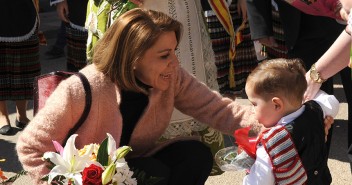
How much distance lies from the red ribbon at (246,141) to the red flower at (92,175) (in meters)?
0.65

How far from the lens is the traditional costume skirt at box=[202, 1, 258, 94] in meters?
4.92

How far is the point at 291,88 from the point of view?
2.76m

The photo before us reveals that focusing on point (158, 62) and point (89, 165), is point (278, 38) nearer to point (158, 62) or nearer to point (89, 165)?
point (158, 62)

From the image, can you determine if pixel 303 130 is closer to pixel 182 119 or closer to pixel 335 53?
pixel 335 53

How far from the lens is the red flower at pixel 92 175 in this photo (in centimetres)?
247

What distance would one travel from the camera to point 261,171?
8.94ft

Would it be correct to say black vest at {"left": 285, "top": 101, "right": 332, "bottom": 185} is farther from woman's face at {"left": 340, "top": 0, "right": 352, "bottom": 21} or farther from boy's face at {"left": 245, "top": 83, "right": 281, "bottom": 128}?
woman's face at {"left": 340, "top": 0, "right": 352, "bottom": 21}

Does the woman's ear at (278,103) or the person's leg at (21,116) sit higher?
the woman's ear at (278,103)

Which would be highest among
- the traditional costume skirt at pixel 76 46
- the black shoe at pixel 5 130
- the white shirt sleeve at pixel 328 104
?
the white shirt sleeve at pixel 328 104

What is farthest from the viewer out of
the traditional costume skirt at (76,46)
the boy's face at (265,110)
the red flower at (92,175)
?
the traditional costume skirt at (76,46)

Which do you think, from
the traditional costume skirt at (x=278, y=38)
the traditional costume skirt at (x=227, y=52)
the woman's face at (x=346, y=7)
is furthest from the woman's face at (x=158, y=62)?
the traditional costume skirt at (x=227, y=52)

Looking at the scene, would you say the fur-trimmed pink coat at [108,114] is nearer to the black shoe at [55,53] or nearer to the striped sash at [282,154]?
the striped sash at [282,154]

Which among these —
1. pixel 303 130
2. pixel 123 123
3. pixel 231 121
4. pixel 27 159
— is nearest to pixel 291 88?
pixel 303 130

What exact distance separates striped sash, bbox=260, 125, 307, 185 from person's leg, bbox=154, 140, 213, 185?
542 mm
